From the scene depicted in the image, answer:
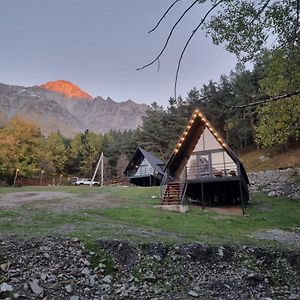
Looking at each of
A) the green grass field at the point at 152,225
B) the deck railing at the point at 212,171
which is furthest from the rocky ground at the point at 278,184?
the deck railing at the point at 212,171

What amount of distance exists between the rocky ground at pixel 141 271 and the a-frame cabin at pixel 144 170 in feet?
105

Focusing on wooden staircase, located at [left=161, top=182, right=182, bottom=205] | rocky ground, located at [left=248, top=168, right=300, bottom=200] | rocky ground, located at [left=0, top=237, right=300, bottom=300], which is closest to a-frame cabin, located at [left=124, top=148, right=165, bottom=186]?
rocky ground, located at [left=248, top=168, right=300, bottom=200]

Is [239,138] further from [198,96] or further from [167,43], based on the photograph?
[167,43]

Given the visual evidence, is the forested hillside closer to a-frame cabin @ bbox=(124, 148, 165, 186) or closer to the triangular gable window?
a-frame cabin @ bbox=(124, 148, 165, 186)

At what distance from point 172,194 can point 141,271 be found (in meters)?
14.3

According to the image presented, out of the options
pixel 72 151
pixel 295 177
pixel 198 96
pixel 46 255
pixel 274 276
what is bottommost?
pixel 274 276

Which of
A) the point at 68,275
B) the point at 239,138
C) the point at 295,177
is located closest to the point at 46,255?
the point at 68,275

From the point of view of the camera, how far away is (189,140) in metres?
24.7

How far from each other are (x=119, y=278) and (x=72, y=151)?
65578 millimetres

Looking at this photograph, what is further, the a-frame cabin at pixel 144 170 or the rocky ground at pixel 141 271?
the a-frame cabin at pixel 144 170

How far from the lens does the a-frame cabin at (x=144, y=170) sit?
1672 inches

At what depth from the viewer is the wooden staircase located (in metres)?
21.5

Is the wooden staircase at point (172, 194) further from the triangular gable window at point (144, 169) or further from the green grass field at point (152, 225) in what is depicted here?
the triangular gable window at point (144, 169)

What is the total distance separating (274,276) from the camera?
8750mm
